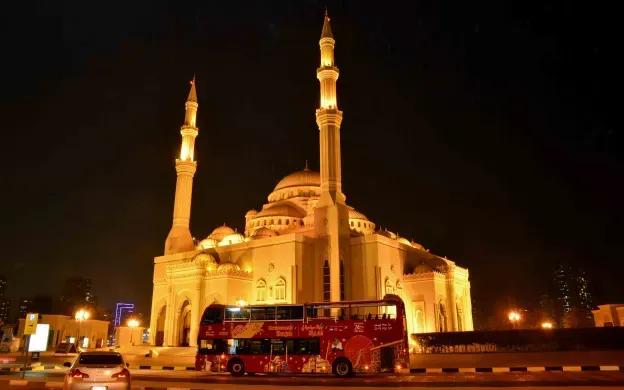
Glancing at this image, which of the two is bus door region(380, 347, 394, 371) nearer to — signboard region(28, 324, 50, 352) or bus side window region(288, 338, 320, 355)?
bus side window region(288, 338, 320, 355)

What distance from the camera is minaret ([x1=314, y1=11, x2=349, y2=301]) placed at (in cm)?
3434

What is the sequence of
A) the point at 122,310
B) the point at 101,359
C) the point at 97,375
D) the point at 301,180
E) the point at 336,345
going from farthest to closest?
1. the point at 122,310
2. the point at 301,180
3. the point at 336,345
4. the point at 101,359
5. the point at 97,375

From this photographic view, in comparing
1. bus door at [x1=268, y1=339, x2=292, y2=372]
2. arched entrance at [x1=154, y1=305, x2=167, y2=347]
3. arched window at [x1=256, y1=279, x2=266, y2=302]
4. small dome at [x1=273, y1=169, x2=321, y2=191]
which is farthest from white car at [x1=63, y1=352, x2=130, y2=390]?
small dome at [x1=273, y1=169, x2=321, y2=191]

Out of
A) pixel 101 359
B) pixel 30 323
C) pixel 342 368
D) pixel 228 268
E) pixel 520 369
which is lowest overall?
pixel 520 369

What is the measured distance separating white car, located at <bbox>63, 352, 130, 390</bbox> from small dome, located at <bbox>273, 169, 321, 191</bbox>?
37.4 metres

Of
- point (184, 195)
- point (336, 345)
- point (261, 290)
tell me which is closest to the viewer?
point (336, 345)

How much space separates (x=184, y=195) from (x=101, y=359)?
3358cm

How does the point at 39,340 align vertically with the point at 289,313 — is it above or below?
below

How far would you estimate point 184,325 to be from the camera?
126 ft

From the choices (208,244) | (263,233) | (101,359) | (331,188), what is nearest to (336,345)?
(101,359)

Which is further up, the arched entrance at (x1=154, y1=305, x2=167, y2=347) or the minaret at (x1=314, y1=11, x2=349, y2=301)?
the minaret at (x1=314, y1=11, x2=349, y2=301)

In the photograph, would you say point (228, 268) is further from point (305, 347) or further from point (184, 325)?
point (305, 347)

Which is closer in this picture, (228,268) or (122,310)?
(228,268)

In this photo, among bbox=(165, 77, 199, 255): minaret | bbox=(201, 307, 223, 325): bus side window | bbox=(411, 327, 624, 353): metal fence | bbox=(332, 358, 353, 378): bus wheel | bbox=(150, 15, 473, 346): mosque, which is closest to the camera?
bbox=(332, 358, 353, 378): bus wheel
